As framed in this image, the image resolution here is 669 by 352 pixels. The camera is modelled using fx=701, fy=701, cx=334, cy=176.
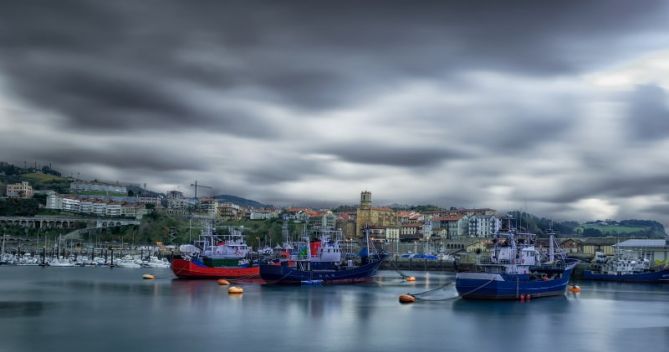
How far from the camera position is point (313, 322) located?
40875 millimetres

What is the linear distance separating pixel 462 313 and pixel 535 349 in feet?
41.0

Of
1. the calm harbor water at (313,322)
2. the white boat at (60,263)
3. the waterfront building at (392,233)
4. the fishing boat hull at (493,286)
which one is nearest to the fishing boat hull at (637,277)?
the calm harbor water at (313,322)

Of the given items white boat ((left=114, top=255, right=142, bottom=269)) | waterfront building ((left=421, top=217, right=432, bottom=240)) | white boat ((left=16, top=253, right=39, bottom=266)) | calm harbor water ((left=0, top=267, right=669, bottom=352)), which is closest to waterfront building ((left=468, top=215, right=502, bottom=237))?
waterfront building ((left=421, top=217, right=432, bottom=240))

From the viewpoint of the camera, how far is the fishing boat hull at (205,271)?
7900 cm

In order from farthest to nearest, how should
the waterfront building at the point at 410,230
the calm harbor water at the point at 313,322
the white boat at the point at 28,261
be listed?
1. the waterfront building at the point at 410,230
2. the white boat at the point at 28,261
3. the calm harbor water at the point at 313,322

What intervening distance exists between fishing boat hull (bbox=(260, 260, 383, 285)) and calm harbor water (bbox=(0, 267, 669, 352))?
6167 mm

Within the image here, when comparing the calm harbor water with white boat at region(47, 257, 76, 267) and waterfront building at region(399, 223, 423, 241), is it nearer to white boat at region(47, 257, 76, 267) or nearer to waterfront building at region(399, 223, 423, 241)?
white boat at region(47, 257, 76, 267)

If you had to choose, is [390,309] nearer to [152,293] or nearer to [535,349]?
[535,349]

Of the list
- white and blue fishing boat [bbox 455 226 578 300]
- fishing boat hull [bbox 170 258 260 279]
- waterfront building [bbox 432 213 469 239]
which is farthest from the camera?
waterfront building [bbox 432 213 469 239]

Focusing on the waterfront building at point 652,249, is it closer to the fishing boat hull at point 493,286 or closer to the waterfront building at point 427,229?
the waterfront building at point 427,229

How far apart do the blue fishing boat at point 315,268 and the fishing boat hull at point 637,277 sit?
30.8 meters

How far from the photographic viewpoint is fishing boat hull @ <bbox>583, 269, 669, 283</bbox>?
81812 millimetres

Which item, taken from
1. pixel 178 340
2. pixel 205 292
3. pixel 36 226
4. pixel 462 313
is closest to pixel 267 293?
pixel 205 292

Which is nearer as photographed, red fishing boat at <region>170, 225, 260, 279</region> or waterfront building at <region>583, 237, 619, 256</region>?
red fishing boat at <region>170, 225, 260, 279</region>
